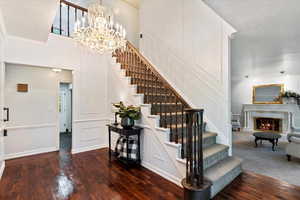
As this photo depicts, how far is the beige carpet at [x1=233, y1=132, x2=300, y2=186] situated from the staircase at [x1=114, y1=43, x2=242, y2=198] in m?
0.64

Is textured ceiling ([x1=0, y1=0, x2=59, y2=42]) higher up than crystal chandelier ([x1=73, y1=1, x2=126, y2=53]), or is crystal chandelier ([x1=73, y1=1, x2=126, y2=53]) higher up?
textured ceiling ([x1=0, y1=0, x2=59, y2=42])

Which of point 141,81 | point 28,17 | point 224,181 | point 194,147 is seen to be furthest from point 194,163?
point 28,17

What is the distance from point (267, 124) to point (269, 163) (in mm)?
4533

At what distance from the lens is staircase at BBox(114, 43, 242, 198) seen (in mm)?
2470

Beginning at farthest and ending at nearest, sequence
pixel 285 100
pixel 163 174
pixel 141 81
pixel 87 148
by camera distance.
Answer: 1. pixel 285 100
2. pixel 87 148
3. pixel 141 81
4. pixel 163 174

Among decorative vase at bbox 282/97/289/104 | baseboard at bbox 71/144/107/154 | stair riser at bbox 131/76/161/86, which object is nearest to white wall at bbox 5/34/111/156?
baseboard at bbox 71/144/107/154

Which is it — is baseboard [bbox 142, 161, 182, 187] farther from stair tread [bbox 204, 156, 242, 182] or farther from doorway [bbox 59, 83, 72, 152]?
doorway [bbox 59, 83, 72, 152]

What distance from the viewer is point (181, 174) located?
8.05 feet

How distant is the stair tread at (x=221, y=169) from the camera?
238cm

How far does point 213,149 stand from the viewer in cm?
297

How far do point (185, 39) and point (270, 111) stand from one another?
563 cm

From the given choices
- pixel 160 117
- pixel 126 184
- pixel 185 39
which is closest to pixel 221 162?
pixel 160 117

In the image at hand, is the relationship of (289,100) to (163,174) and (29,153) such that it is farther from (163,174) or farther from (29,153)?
(29,153)

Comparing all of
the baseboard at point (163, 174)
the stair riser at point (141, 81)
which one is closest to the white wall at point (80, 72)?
the stair riser at point (141, 81)
